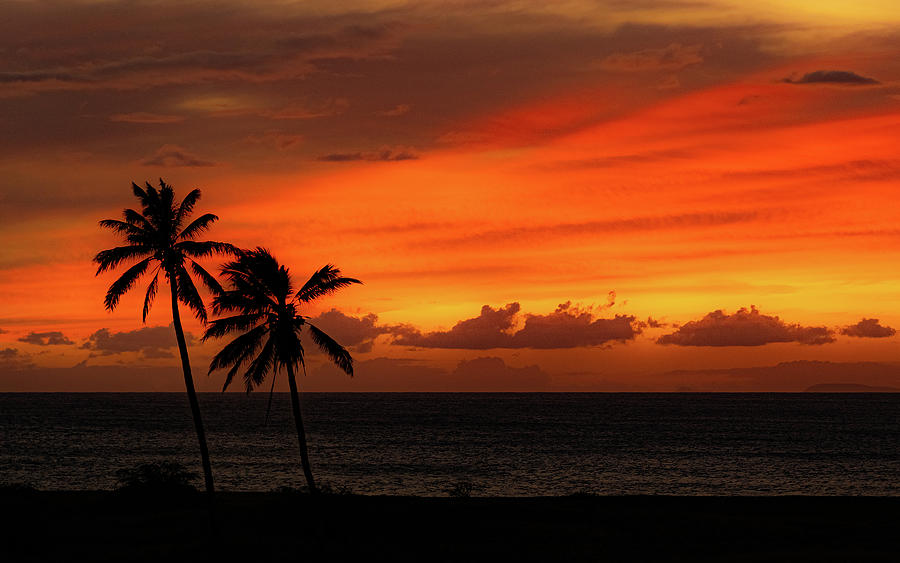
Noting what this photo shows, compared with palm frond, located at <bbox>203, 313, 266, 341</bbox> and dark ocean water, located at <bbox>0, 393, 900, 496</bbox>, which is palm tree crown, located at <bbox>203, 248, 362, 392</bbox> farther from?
dark ocean water, located at <bbox>0, 393, 900, 496</bbox>

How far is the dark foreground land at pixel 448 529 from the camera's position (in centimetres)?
4047

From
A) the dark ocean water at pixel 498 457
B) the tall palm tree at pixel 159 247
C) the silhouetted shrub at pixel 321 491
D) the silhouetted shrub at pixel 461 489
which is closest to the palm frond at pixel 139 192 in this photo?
the tall palm tree at pixel 159 247

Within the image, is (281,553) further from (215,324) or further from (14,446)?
(14,446)

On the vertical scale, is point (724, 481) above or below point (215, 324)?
below

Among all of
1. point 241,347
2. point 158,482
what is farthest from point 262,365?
point 158,482

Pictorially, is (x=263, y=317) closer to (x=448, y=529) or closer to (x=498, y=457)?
(x=448, y=529)

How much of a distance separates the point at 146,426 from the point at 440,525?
154 m

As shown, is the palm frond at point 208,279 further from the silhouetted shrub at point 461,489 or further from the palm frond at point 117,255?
the silhouetted shrub at point 461,489

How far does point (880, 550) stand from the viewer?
129ft

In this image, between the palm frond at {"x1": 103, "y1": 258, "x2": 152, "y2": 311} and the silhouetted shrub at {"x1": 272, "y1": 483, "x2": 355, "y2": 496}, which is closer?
the palm frond at {"x1": 103, "y1": 258, "x2": 152, "y2": 311}

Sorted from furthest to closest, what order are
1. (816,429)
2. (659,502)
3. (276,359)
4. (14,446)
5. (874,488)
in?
(816,429), (14,446), (874,488), (659,502), (276,359)

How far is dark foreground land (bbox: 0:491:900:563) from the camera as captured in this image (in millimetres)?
40469

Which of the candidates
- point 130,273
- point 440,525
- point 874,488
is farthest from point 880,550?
point 874,488

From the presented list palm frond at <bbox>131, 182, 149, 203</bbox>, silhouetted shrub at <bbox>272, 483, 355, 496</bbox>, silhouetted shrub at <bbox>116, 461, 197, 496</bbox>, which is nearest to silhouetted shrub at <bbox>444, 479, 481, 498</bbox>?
silhouetted shrub at <bbox>272, 483, 355, 496</bbox>
